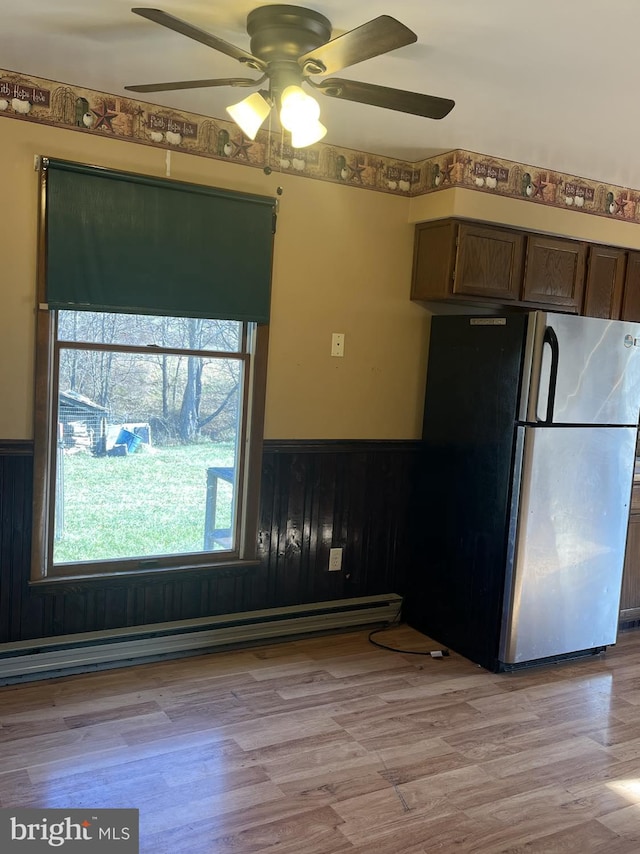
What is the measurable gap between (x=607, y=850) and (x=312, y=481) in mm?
2030

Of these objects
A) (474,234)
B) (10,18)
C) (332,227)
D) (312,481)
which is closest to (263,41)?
(10,18)

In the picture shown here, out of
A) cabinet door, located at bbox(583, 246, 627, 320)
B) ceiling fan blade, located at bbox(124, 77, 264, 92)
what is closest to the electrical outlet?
cabinet door, located at bbox(583, 246, 627, 320)

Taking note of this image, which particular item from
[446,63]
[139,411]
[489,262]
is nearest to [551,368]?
[489,262]

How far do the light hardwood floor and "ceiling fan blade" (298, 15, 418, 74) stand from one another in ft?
7.30

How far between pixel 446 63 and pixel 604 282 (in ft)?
6.56

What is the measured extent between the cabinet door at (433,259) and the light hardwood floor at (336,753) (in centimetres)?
182

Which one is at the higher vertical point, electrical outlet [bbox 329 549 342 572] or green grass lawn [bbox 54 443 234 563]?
green grass lawn [bbox 54 443 234 563]

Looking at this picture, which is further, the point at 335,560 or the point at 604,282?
the point at 604,282

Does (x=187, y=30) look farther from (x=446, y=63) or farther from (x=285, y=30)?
(x=446, y=63)

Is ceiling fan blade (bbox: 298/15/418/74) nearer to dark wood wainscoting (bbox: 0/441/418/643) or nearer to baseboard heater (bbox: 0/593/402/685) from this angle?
dark wood wainscoting (bbox: 0/441/418/643)

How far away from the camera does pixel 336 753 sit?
2688 millimetres

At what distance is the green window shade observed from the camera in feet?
9.89

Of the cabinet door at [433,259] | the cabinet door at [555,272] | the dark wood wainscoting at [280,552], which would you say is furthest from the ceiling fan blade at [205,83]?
the cabinet door at [555,272]

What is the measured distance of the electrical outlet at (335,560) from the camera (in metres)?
3.86
